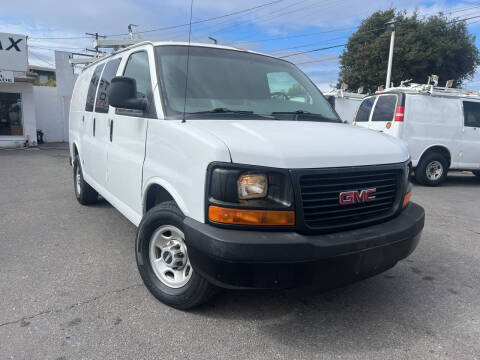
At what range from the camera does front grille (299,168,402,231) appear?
221 centimetres

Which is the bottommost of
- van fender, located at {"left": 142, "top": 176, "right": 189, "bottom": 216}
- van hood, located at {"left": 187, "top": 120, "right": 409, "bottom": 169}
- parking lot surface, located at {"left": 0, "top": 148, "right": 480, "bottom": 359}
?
parking lot surface, located at {"left": 0, "top": 148, "right": 480, "bottom": 359}

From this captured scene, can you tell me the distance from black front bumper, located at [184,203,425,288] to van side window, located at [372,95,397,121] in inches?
269

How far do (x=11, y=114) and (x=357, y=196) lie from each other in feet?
57.1

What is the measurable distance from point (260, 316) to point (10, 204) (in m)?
4.95

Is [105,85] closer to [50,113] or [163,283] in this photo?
[163,283]

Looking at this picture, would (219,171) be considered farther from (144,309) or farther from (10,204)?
(10,204)

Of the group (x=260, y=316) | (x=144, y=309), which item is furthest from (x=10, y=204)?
(x=260, y=316)

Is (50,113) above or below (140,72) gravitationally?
below

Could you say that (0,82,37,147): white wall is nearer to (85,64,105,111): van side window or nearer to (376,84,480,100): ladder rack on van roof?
(85,64,105,111): van side window

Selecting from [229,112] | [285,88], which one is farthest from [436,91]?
[229,112]

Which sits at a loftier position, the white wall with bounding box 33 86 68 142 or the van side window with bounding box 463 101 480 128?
the van side window with bounding box 463 101 480 128

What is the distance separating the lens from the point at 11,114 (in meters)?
15.8

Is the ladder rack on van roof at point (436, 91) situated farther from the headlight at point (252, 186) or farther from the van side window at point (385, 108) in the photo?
the headlight at point (252, 186)

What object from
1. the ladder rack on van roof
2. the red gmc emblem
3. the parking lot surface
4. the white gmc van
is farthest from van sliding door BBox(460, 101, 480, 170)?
the red gmc emblem
